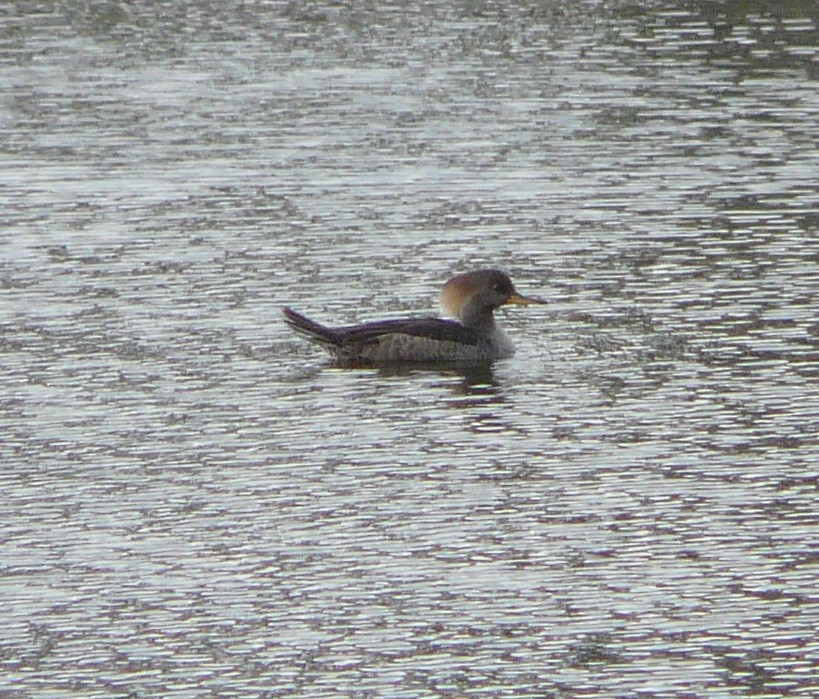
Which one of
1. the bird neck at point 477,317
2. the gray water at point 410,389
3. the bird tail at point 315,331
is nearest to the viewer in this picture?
the gray water at point 410,389

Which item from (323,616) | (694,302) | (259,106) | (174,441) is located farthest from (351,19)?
(323,616)

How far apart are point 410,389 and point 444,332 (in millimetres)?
1008

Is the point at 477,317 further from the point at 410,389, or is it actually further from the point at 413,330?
the point at 410,389

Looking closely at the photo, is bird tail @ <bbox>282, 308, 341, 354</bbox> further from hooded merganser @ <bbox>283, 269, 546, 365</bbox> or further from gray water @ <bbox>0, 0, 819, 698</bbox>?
gray water @ <bbox>0, 0, 819, 698</bbox>

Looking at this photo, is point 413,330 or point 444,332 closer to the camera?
point 413,330

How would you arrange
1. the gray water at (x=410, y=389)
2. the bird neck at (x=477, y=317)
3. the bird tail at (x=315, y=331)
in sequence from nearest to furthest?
1. the gray water at (x=410, y=389)
2. the bird tail at (x=315, y=331)
3. the bird neck at (x=477, y=317)

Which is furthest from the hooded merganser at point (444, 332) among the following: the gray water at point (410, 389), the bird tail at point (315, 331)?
the gray water at point (410, 389)

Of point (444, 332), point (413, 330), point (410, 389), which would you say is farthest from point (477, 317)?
point (410, 389)

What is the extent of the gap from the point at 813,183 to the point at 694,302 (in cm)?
559

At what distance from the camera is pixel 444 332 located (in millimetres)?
17828

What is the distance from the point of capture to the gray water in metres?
11.4

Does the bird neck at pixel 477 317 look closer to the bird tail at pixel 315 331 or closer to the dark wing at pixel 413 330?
the dark wing at pixel 413 330

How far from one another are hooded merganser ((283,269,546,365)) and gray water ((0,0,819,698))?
289 mm

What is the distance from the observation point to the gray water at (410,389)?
1137 cm
